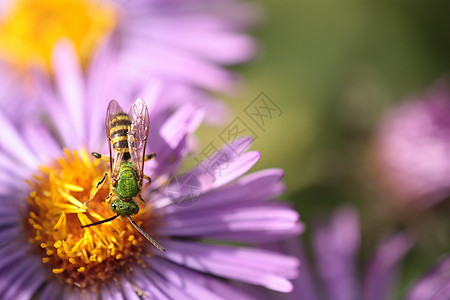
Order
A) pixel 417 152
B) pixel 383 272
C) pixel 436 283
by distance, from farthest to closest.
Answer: pixel 417 152 < pixel 383 272 < pixel 436 283

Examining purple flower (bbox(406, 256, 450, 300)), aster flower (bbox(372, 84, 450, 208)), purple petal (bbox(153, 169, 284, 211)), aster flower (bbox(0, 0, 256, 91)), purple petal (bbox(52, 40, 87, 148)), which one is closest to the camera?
purple petal (bbox(153, 169, 284, 211))

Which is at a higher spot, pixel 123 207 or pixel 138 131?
pixel 138 131

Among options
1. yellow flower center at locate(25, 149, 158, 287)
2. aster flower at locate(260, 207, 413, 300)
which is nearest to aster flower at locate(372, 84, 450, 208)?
aster flower at locate(260, 207, 413, 300)

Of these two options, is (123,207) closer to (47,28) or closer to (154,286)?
(154,286)

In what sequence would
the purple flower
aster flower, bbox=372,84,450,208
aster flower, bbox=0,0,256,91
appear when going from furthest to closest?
1. aster flower, bbox=0,0,256,91
2. aster flower, bbox=372,84,450,208
3. the purple flower

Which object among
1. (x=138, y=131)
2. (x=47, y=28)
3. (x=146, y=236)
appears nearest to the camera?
(x=146, y=236)

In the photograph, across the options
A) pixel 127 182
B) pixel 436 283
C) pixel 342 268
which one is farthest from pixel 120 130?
pixel 436 283

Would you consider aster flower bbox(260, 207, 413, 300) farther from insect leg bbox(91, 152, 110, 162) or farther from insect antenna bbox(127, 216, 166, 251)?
insect leg bbox(91, 152, 110, 162)

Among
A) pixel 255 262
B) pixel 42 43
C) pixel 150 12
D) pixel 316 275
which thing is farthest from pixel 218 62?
pixel 255 262
